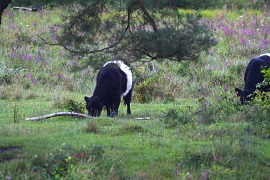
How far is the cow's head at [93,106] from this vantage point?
14.1 metres

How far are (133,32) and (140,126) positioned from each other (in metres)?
2.25

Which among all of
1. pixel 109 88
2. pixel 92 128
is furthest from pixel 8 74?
pixel 92 128

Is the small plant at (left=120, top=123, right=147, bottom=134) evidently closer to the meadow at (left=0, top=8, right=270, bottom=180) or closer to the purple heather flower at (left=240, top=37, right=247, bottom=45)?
the meadow at (left=0, top=8, right=270, bottom=180)

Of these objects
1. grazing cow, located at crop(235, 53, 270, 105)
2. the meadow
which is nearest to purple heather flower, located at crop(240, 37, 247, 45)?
the meadow

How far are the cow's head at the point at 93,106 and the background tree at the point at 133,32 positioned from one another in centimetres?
176

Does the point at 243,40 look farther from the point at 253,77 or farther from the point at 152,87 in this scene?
the point at 253,77

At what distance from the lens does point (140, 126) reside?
11.0 metres

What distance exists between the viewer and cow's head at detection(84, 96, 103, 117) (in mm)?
14109

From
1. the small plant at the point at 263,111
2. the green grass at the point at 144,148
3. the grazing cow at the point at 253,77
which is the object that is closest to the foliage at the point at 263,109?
the small plant at the point at 263,111

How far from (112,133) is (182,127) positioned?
1.60 m

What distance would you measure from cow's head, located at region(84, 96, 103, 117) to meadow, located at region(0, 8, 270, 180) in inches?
11.6

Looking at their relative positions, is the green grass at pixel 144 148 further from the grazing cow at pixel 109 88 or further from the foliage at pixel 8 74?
the foliage at pixel 8 74

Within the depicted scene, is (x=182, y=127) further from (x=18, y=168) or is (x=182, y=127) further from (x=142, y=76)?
(x=142, y=76)

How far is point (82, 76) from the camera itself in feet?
67.9
